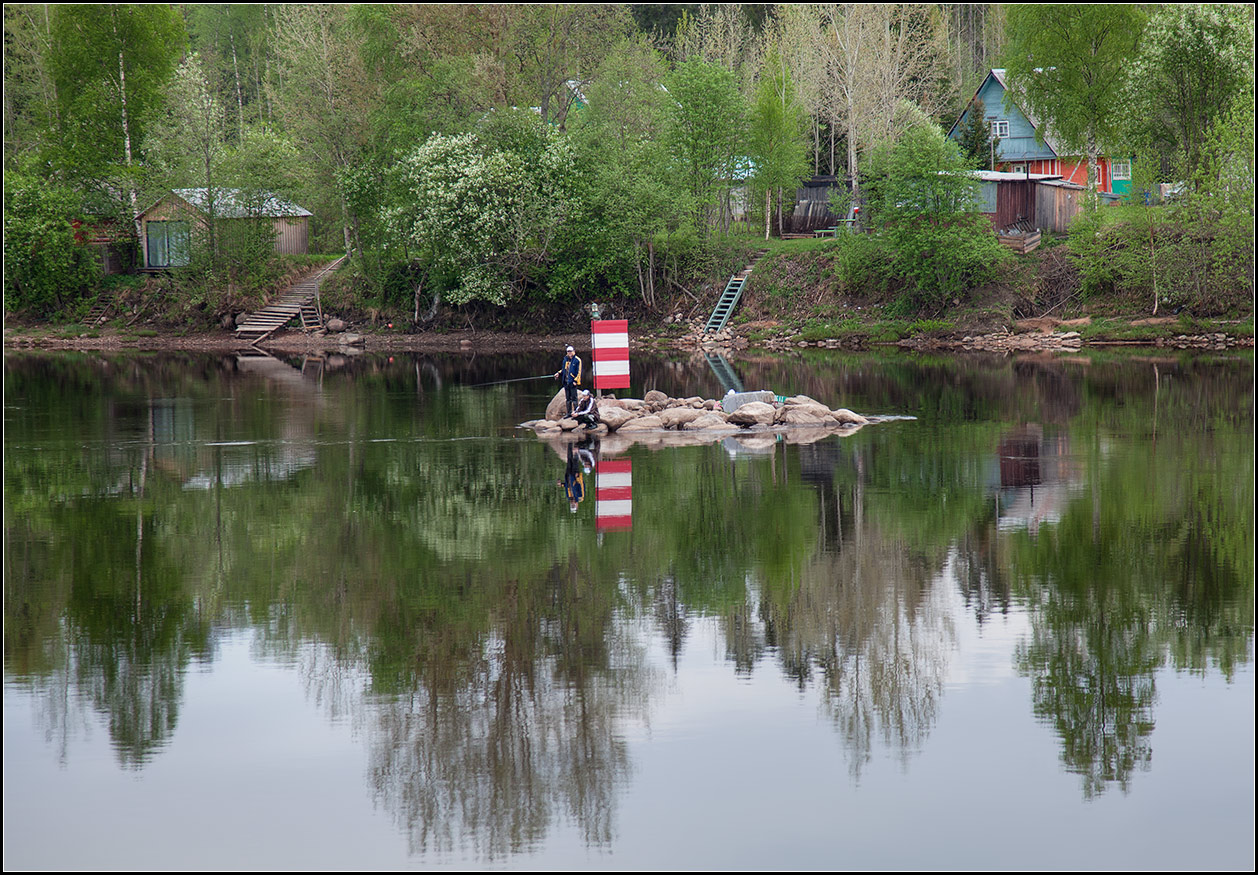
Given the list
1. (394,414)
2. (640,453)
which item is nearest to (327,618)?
(640,453)

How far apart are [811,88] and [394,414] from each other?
141 ft

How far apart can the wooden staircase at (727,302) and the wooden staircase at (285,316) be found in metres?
18.5

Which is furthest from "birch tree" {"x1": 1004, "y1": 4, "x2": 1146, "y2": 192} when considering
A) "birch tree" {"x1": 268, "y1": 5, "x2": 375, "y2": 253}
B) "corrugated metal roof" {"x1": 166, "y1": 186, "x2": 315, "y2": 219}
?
"corrugated metal roof" {"x1": 166, "y1": 186, "x2": 315, "y2": 219}

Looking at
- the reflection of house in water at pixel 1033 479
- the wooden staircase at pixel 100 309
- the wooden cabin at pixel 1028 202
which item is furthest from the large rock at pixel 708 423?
the wooden staircase at pixel 100 309

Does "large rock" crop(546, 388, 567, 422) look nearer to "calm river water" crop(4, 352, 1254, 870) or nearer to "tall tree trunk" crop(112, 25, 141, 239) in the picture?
"calm river water" crop(4, 352, 1254, 870)

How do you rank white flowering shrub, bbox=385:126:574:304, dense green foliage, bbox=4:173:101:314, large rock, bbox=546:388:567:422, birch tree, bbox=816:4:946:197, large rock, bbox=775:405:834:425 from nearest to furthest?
large rock, bbox=775:405:834:425 → large rock, bbox=546:388:567:422 → white flowering shrub, bbox=385:126:574:304 → dense green foliage, bbox=4:173:101:314 → birch tree, bbox=816:4:946:197

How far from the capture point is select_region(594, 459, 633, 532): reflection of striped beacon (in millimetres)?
15312

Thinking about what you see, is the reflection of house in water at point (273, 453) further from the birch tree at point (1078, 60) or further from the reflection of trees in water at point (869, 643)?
the birch tree at point (1078, 60)

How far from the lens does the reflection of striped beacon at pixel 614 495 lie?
1531cm

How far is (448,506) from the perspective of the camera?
16.7 meters

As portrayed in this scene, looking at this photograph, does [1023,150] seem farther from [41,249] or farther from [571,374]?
[41,249]

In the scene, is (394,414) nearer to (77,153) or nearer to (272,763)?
(272,763)

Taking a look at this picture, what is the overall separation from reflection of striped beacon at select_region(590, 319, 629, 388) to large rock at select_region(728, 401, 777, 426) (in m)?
3.47

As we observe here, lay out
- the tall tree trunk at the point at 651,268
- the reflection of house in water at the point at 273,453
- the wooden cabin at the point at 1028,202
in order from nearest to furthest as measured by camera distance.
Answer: the reflection of house in water at the point at 273,453, the wooden cabin at the point at 1028,202, the tall tree trunk at the point at 651,268
